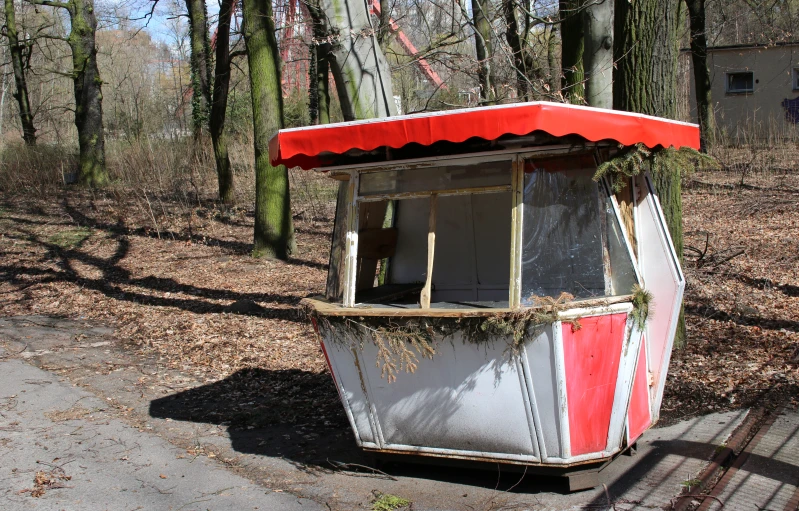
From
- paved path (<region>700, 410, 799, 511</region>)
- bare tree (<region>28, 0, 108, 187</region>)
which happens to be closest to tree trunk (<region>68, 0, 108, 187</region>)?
bare tree (<region>28, 0, 108, 187</region>)

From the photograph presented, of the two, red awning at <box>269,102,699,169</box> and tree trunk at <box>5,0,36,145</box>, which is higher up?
tree trunk at <box>5,0,36,145</box>

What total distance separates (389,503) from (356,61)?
4451 mm

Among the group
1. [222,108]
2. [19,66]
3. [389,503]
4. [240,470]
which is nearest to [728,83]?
→ [222,108]

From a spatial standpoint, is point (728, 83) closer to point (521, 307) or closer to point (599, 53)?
point (599, 53)

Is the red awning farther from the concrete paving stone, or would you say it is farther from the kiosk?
the concrete paving stone

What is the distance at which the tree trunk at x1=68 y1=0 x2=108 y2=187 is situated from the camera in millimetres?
20641

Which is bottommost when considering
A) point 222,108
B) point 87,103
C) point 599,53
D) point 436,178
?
point 436,178

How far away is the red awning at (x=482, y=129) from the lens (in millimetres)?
3979

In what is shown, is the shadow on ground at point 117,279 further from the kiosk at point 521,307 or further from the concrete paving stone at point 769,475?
the concrete paving stone at point 769,475

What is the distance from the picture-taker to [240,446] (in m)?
5.91

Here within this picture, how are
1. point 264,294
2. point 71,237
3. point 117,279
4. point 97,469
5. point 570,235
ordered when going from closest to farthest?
1. point 570,235
2. point 97,469
3. point 264,294
4. point 117,279
5. point 71,237

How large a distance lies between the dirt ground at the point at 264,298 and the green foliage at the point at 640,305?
1538 millimetres

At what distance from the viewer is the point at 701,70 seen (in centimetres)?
1872

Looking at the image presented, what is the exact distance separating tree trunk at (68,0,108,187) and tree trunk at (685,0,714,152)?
15548mm
